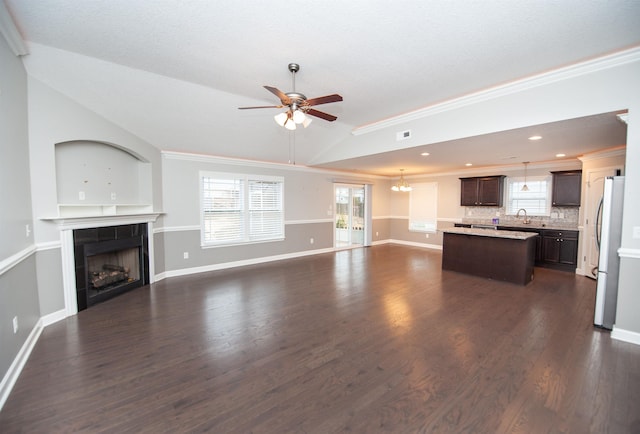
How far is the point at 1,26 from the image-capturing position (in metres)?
2.30

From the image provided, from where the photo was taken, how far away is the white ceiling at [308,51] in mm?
2234

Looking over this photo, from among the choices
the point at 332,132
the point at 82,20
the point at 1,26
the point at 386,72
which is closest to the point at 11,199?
the point at 1,26

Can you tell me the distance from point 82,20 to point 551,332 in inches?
228

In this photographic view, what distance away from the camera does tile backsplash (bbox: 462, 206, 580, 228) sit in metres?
6.11

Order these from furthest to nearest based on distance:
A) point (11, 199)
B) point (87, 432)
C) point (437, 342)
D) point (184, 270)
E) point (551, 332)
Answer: point (184, 270) → point (551, 332) → point (437, 342) → point (11, 199) → point (87, 432)

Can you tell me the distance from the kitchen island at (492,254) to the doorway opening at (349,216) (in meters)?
3.40

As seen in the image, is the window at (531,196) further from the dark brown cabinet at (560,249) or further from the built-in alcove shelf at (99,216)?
the built-in alcove shelf at (99,216)

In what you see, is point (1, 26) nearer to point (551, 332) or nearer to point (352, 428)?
point (352, 428)

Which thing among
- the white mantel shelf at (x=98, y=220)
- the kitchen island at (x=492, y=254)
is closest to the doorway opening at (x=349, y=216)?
the kitchen island at (x=492, y=254)

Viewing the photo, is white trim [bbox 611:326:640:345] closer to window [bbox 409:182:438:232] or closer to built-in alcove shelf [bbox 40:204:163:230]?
window [bbox 409:182:438:232]

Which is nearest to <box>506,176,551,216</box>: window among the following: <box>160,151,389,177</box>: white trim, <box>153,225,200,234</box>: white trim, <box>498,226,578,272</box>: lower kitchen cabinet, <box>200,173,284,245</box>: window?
<box>498,226,578,272</box>: lower kitchen cabinet

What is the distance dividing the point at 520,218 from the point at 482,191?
1.11 meters

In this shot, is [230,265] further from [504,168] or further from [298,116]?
[504,168]

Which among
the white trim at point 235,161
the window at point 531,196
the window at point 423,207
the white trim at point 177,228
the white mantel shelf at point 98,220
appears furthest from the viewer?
the window at point 423,207
